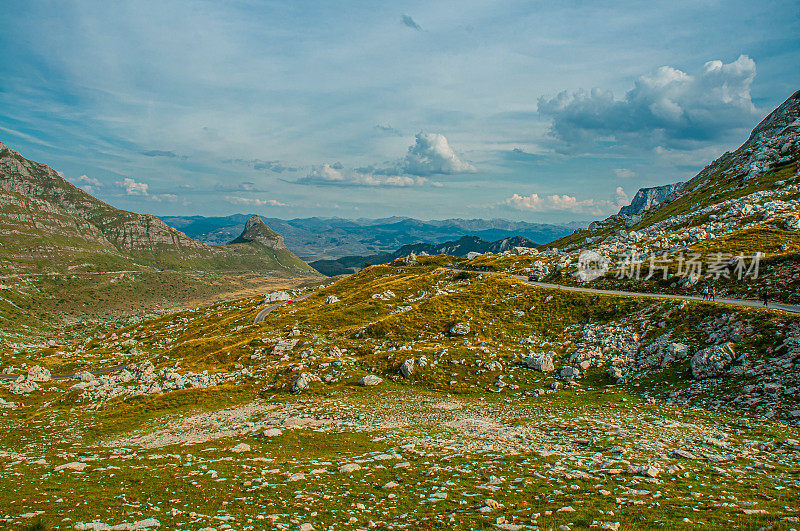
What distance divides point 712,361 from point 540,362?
16597 millimetres

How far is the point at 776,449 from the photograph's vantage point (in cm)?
2106

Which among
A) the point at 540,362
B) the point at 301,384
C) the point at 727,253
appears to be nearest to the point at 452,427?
the point at 540,362

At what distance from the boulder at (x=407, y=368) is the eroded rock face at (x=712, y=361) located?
3035 centimetres

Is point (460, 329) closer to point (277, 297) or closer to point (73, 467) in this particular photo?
point (73, 467)

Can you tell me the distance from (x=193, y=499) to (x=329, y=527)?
8.07 m

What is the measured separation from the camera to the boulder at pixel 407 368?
160 ft

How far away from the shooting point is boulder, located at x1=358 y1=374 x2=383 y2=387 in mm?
47000

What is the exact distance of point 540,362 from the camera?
45.7 meters

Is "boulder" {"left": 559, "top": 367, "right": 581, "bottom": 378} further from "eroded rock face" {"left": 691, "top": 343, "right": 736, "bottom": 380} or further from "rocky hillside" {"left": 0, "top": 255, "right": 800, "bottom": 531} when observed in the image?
"eroded rock face" {"left": 691, "top": 343, "right": 736, "bottom": 380}

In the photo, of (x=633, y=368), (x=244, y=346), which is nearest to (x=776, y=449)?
(x=633, y=368)

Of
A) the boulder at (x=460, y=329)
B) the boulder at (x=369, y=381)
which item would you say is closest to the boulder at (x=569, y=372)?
the boulder at (x=460, y=329)

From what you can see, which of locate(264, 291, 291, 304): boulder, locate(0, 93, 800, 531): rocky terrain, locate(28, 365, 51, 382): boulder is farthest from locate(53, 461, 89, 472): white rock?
locate(264, 291, 291, 304): boulder

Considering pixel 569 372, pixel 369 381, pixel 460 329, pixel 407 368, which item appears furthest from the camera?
pixel 460 329

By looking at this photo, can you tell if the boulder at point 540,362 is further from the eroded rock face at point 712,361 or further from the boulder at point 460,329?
the eroded rock face at point 712,361
